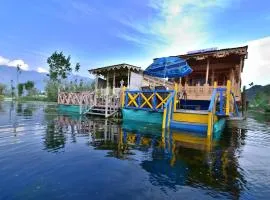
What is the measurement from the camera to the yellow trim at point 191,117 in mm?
11570

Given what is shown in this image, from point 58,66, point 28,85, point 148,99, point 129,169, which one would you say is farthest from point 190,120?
point 28,85

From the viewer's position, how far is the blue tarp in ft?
45.6

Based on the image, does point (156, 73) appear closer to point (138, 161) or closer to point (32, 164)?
point (138, 161)

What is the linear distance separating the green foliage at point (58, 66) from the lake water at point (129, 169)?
142 ft

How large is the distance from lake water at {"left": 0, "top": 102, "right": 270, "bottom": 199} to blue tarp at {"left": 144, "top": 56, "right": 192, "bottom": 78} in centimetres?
556

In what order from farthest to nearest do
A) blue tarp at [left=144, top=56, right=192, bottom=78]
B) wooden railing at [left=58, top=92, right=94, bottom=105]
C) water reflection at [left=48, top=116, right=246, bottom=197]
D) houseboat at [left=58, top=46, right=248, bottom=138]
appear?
wooden railing at [left=58, top=92, right=94, bottom=105]
blue tarp at [left=144, top=56, right=192, bottom=78]
houseboat at [left=58, top=46, right=248, bottom=138]
water reflection at [left=48, top=116, right=246, bottom=197]

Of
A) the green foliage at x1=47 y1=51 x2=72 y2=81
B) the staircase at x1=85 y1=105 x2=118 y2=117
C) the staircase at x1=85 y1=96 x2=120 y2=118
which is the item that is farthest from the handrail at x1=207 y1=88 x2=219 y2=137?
the green foliage at x1=47 y1=51 x2=72 y2=81

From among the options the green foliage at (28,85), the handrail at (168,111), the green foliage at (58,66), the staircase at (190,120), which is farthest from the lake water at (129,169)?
the green foliage at (28,85)

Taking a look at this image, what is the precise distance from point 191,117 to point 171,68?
370cm

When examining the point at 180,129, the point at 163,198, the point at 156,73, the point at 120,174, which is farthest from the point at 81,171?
the point at 156,73

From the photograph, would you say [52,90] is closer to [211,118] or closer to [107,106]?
[107,106]

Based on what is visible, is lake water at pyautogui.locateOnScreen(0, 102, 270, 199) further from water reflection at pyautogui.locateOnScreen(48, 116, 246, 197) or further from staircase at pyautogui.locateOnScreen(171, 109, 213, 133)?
staircase at pyautogui.locateOnScreen(171, 109, 213, 133)

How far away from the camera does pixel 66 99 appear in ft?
82.0

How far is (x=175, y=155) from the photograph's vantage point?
743 centimetres
